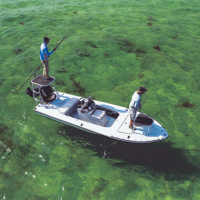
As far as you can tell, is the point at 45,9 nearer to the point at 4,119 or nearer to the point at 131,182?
the point at 4,119

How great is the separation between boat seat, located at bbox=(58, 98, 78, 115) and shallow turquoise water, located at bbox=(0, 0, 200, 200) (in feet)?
3.16

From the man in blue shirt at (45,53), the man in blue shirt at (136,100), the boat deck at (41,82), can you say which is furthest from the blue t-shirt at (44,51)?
the man in blue shirt at (136,100)

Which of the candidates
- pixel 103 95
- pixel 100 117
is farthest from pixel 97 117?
pixel 103 95

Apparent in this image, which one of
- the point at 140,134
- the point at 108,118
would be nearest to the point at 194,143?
the point at 140,134

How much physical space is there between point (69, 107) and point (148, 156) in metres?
4.45

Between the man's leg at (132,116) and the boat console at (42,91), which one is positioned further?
the boat console at (42,91)

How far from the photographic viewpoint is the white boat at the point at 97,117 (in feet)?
23.4

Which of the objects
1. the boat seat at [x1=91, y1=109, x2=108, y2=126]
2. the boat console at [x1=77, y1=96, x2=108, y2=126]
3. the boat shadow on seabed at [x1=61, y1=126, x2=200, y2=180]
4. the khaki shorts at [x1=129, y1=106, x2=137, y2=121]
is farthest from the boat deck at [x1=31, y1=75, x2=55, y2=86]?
the khaki shorts at [x1=129, y1=106, x2=137, y2=121]

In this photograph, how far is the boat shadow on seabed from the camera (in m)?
7.14

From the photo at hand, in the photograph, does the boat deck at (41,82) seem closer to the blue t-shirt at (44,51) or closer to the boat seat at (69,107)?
the blue t-shirt at (44,51)

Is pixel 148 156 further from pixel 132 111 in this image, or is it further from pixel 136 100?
pixel 136 100

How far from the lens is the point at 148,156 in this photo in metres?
7.61

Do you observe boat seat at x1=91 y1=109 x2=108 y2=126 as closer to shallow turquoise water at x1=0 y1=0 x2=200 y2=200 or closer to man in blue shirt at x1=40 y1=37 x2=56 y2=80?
shallow turquoise water at x1=0 y1=0 x2=200 y2=200

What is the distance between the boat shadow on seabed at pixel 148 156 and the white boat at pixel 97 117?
902 mm
